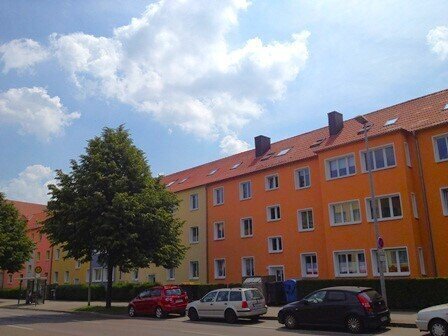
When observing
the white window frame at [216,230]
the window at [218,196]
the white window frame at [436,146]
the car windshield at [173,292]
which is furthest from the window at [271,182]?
the car windshield at [173,292]

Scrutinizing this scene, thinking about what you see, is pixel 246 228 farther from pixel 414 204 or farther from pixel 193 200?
pixel 414 204

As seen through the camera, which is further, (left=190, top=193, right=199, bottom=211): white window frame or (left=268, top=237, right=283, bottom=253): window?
(left=190, top=193, right=199, bottom=211): white window frame

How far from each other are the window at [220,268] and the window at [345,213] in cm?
1082

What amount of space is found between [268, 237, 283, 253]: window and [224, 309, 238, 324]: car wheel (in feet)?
39.6

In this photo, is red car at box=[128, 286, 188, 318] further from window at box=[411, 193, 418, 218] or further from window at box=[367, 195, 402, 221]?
window at box=[411, 193, 418, 218]

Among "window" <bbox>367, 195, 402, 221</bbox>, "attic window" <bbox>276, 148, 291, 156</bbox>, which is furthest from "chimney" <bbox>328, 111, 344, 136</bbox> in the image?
"window" <bbox>367, 195, 402, 221</bbox>

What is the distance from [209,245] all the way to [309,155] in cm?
1163

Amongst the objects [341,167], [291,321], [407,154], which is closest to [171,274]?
[341,167]

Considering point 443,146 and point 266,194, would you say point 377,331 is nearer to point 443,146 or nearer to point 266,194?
point 443,146

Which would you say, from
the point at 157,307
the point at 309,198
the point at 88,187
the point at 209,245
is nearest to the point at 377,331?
the point at 157,307

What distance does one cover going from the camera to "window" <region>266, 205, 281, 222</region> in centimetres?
3103

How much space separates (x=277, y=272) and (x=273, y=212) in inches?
164

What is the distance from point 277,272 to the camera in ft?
99.0

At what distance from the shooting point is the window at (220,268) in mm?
33994
